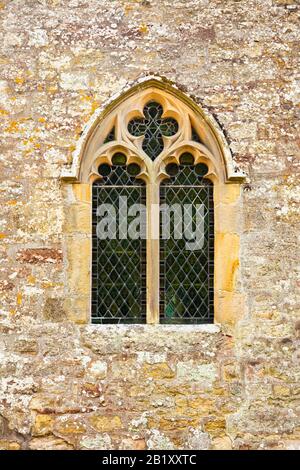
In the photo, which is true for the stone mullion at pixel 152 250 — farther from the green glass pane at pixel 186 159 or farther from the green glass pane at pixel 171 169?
the green glass pane at pixel 186 159

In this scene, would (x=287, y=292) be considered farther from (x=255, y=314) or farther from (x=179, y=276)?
(x=179, y=276)

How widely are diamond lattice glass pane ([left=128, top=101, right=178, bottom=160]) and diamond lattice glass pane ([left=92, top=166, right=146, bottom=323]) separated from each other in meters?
0.62

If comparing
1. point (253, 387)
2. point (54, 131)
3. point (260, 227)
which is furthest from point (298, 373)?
point (54, 131)

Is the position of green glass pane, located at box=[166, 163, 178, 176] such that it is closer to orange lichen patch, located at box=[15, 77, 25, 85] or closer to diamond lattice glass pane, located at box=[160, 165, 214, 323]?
diamond lattice glass pane, located at box=[160, 165, 214, 323]

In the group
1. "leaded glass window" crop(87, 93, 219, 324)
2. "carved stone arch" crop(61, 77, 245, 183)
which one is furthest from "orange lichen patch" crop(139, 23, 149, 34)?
"leaded glass window" crop(87, 93, 219, 324)

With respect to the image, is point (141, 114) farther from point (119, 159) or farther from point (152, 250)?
point (152, 250)

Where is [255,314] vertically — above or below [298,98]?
below

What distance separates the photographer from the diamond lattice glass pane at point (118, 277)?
665cm

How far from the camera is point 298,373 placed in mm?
6430

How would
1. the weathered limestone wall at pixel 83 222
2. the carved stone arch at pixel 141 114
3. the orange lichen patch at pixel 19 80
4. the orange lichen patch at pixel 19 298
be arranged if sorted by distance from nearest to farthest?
the weathered limestone wall at pixel 83 222
the orange lichen patch at pixel 19 298
the carved stone arch at pixel 141 114
the orange lichen patch at pixel 19 80

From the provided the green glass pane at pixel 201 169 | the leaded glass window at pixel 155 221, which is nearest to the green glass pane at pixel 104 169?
the leaded glass window at pixel 155 221

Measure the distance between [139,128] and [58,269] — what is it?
1.49 metres

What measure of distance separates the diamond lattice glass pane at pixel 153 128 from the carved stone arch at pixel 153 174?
2.1 inches
